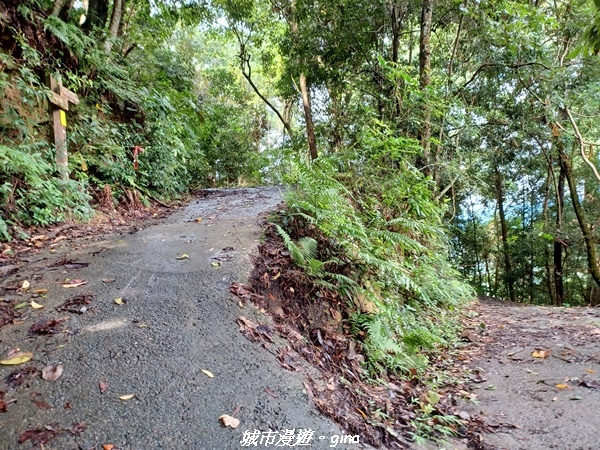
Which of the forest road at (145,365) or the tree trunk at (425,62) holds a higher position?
the tree trunk at (425,62)

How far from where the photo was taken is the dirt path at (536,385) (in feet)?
9.06

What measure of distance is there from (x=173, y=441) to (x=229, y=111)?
14593mm

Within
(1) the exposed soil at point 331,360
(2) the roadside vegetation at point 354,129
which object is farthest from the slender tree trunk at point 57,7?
(1) the exposed soil at point 331,360

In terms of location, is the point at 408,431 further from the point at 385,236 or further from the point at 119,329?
the point at 385,236

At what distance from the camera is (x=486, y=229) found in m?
19.5

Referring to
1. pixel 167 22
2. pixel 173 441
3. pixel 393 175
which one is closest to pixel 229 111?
pixel 167 22

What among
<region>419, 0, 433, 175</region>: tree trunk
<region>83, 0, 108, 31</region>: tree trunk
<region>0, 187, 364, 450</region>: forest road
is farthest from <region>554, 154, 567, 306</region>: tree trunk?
<region>83, 0, 108, 31</region>: tree trunk

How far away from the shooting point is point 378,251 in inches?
198

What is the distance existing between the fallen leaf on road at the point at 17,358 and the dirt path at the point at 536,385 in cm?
319

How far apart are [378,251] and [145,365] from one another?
11.5ft

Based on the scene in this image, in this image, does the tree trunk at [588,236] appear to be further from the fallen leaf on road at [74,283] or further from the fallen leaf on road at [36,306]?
the fallen leaf on road at [36,306]

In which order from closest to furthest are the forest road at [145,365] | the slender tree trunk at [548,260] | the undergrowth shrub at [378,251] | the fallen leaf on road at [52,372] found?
the forest road at [145,365], the fallen leaf on road at [52,372], the undergrowth shrub at [378,251], the slender tree trunk at [548,260]

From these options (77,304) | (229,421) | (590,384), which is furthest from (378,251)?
(77,304)

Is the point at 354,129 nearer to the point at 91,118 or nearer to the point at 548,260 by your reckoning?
the point at 91,118
